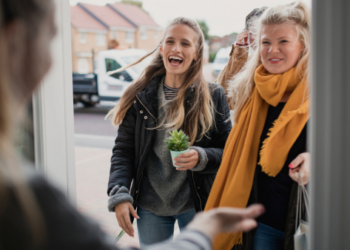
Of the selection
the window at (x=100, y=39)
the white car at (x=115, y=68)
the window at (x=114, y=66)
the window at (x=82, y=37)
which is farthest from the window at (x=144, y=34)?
the window at (x=114, y=66)

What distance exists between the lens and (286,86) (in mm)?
1379

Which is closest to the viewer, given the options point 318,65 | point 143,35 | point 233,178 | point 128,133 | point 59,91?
point 318,65

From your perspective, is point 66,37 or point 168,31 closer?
point 66,37

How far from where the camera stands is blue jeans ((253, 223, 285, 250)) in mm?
1408

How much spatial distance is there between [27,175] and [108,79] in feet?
40.1

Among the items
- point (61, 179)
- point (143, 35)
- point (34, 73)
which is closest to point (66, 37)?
point (61, 179)

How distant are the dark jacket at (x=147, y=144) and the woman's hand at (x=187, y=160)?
0.11 metres

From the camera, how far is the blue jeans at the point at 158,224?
1724 mm

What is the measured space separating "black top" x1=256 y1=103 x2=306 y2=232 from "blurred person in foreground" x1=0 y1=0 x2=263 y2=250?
2.76 ft

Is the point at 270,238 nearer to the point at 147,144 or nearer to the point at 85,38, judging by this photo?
the point at 147,144

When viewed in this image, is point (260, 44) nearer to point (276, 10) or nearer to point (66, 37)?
point (276, 10)

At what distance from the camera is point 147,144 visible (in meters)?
1.69

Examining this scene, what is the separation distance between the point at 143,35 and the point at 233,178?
27.8 m

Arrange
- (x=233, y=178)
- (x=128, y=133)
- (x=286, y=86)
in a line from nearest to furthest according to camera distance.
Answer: (x=286, y=86) < (x=233, y=178) < (x=128, y=133)
